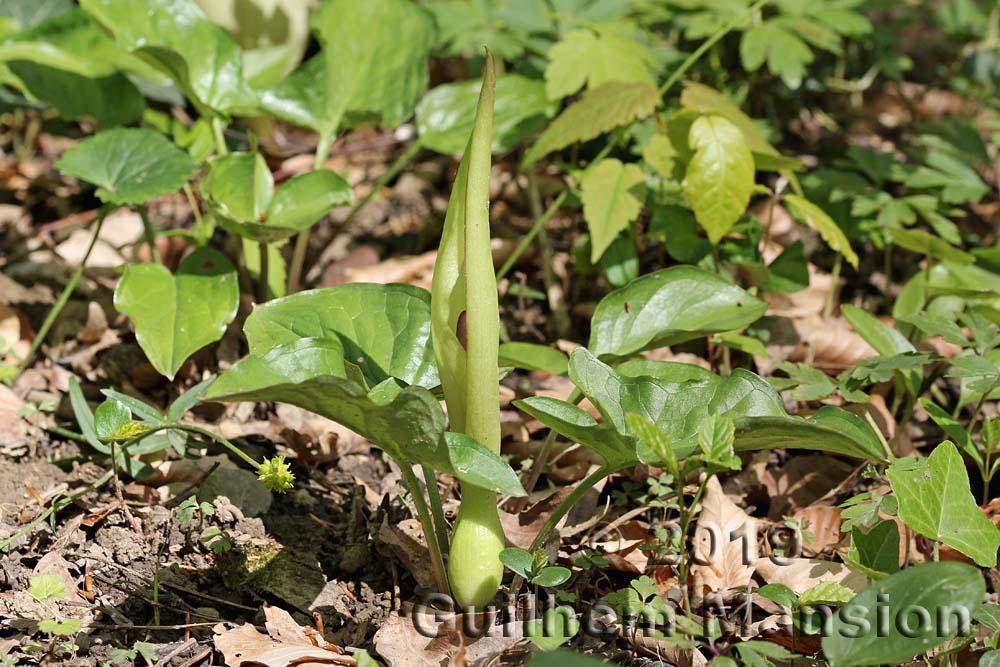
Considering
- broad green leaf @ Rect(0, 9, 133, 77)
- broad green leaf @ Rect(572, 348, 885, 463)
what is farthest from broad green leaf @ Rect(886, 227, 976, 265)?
broad green leaf @ Rect(0, 9, 133, 77)

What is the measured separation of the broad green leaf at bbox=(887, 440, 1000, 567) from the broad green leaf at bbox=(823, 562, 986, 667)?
0.13 m

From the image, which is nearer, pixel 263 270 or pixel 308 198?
pixel 308 198

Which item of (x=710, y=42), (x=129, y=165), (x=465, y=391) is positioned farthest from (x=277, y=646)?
(x=710, y=42)

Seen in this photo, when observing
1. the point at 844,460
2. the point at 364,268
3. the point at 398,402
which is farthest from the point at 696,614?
the point at 364,268

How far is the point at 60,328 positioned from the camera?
219cm

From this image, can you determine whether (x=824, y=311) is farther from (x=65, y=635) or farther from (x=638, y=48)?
(x=65, y=635)

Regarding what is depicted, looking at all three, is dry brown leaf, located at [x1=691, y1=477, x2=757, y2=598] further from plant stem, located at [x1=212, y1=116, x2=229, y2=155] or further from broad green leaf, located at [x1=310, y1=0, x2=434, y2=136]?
plant stem, located at [x1=212, y1=116, x2=229, y2=155]

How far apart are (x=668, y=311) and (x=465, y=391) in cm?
47

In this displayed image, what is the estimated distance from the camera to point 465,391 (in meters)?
1.28

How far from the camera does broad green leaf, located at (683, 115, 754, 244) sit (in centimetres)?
186

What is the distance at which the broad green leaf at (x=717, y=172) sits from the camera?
1.86 meters

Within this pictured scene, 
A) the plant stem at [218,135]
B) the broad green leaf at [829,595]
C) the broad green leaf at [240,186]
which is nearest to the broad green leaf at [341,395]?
the broad green leaf at [829,595]

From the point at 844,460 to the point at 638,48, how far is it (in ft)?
3.50

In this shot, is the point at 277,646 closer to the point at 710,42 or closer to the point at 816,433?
the point at 816,433
